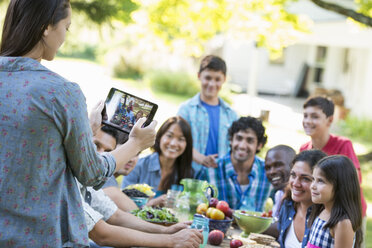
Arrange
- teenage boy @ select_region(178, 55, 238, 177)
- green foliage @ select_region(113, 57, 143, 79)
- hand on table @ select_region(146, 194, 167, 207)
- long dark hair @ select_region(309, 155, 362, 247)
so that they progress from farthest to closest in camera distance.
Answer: green foliage @ select_region(113, 57, 143, 79), teenage boy @ select_region(178, 55, 238, 177), hand on table @ select_region(146, 194, 167, 207), long dark hair @ select_region(309, 155, 362, 247)

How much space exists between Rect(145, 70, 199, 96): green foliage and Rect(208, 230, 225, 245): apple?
18.1 metres

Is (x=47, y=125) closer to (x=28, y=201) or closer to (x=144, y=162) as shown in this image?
(x=28, y=201)

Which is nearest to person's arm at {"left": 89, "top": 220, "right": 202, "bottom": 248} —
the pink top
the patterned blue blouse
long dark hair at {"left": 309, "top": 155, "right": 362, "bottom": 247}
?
long dark hair at {"left": 309, "top": 155, "right": 362, "bottom": 247}

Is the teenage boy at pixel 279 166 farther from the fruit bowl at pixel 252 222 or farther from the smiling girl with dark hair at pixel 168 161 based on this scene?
the smiling girl with dark hair at pixel 168 161

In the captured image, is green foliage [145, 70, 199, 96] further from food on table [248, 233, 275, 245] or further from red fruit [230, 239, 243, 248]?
red fruit [230, 239, 243, 248]

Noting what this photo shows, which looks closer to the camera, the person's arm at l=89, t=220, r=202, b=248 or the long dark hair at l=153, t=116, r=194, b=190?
the person's arm at l=89, t=220, r=202, b=248

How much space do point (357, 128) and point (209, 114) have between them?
1021 cm

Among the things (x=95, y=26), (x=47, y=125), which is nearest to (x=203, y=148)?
(x=95, y=26)

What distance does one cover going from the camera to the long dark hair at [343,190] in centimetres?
277

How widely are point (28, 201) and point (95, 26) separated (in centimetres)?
624

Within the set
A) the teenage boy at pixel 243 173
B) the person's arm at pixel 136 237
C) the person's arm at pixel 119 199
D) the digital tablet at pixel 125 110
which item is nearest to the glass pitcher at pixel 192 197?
the person's arm at pixel 119 199

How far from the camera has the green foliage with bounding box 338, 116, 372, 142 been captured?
570 inches

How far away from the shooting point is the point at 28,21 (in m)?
1.83

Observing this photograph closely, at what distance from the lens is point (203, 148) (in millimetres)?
5418
